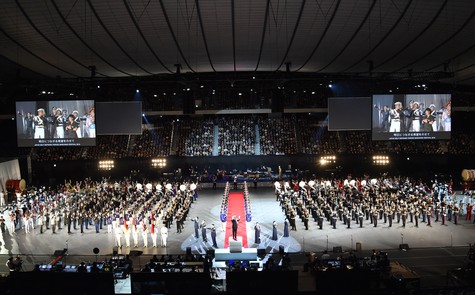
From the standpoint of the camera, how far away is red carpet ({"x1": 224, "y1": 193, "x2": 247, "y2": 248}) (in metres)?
19.9

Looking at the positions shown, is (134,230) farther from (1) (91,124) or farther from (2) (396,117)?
(2) (396,117)

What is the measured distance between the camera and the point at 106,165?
37.1m

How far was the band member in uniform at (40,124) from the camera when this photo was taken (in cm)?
1734

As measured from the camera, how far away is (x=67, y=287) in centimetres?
1132

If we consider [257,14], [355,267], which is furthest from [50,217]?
[355,267]

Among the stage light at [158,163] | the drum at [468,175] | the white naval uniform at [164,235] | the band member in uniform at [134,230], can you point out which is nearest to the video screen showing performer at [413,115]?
the white naval uniform at [164,235]

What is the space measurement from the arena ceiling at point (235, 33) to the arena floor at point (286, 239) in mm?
9286

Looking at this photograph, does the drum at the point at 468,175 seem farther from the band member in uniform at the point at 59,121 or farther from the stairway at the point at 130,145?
the band member in uniform at the point at 59,121

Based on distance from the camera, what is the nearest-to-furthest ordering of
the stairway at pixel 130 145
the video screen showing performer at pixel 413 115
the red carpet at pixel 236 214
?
the video screen showing performer at pixel 413 115
the red carpet at pixel 236 214
the stairway at pixel 130 145

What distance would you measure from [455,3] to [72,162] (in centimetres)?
3188

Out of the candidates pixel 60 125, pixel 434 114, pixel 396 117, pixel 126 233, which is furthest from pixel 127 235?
pixel 434 114

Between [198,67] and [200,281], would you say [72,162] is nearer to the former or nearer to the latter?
[198,67]

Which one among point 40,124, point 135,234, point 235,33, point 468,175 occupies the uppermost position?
point 235,33

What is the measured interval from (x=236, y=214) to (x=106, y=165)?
56.4 ft
